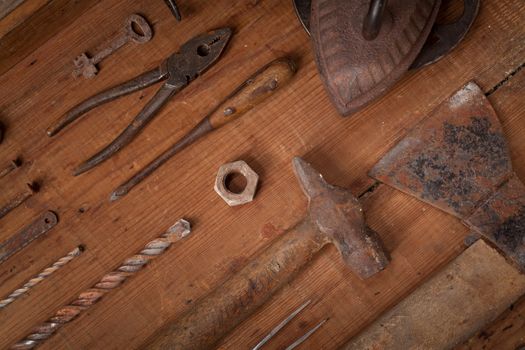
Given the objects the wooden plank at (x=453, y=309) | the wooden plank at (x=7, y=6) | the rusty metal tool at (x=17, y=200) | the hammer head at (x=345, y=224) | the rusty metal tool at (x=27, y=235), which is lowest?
the wooden plank at (x=453, y=309)

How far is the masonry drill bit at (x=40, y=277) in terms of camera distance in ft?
4.66

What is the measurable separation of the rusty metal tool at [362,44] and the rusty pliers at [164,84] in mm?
332

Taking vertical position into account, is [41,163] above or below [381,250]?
above

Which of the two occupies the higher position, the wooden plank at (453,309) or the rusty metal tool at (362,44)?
the rusty metal tool at (362,44)

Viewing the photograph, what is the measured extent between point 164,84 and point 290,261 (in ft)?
2.15

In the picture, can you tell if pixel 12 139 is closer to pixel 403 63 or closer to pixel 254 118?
pixel 254 118

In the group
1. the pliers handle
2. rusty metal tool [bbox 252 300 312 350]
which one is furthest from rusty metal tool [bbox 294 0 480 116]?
rusty metal tool [bbox 252 300 312 350]

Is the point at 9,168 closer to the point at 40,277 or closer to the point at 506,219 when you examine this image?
the point at 40,277

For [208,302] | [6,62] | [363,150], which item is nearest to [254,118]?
[363,150]

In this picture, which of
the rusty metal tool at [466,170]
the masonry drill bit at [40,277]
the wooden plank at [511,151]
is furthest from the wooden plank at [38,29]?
the wooden plank at [511,151]

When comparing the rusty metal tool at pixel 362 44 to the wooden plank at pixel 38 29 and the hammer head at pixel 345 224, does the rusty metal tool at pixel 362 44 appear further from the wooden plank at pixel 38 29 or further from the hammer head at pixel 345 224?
the wooden plank at pixel 38 29

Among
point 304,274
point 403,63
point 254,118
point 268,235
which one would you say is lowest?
point 304,274

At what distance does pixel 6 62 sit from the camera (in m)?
1.46

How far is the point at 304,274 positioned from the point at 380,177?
1.24 ft
